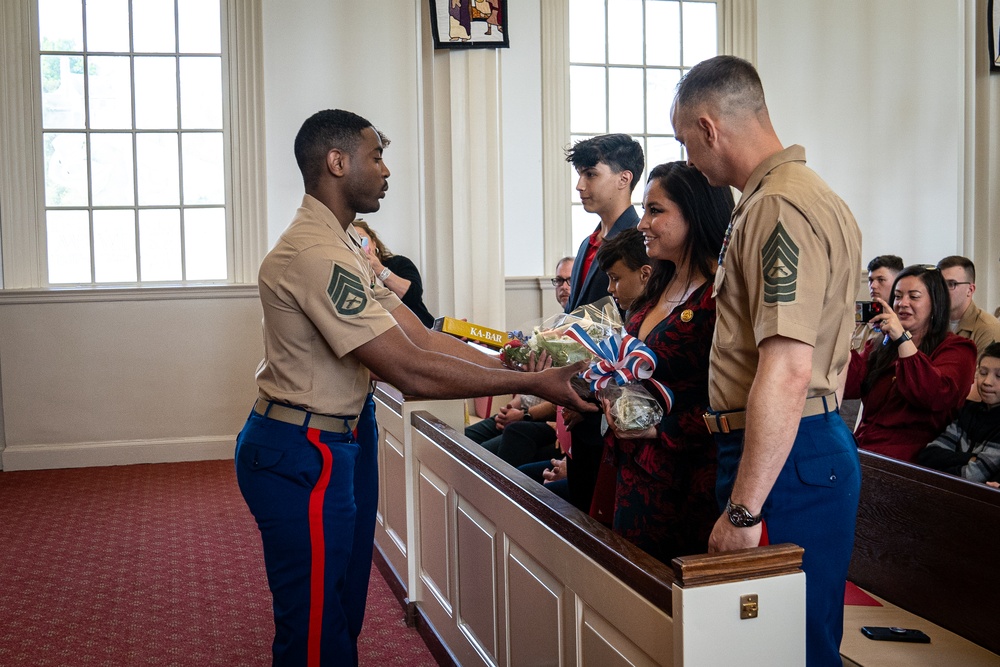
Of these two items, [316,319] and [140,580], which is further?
[140,580]

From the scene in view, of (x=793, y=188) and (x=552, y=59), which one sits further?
(x=552, y=59)

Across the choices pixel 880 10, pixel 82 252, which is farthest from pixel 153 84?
pixel 880 10

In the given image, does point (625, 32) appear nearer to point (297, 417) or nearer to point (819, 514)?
point (297, 417)

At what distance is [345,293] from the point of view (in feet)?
7.32

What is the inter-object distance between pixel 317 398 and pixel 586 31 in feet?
18.8

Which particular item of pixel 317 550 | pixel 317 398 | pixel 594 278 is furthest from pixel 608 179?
pixel 317 550

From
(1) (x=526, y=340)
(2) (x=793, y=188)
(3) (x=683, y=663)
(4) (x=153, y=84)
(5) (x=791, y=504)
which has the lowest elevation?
(3) (x=683, y=663)

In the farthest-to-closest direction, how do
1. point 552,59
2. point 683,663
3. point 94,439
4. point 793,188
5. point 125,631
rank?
point 552,59
point 94,439
point 125,631
point 793,188
point 683,663

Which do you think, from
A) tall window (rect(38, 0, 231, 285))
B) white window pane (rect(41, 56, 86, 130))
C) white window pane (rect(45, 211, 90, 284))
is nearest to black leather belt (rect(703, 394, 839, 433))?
tall window (rect(38, 0, 231, 285))

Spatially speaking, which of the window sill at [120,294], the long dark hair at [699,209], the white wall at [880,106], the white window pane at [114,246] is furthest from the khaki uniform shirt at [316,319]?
the white wall at [880,106]

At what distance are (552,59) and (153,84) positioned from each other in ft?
9.50

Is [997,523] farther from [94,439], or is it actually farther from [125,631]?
[94,439]

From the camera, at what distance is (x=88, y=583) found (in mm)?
4078

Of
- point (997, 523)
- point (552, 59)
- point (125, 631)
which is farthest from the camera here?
point (552, 59)
